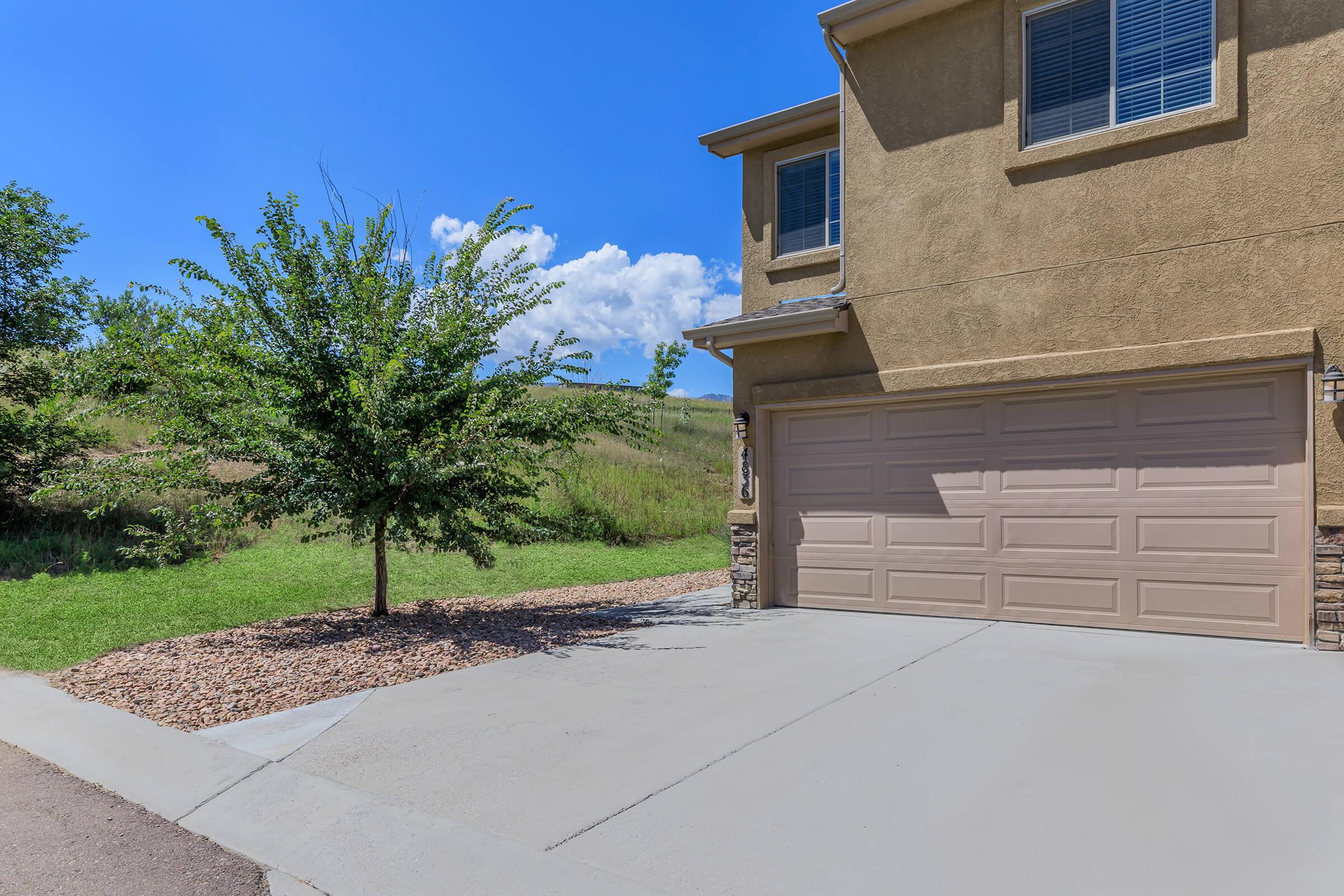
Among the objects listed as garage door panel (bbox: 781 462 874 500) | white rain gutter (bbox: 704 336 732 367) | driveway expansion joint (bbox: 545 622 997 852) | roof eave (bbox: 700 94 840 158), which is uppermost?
roof eave (bbox: 700 94 840 158)

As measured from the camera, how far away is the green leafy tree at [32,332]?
1378 cm

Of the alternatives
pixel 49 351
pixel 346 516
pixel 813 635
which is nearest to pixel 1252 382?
pixel 813 635

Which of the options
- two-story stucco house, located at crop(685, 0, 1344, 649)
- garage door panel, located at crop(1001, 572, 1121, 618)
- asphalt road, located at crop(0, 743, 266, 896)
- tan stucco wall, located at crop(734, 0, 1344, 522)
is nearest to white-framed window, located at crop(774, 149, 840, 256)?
two-story stucco house, located at crop(685, 0, 1344, 649)

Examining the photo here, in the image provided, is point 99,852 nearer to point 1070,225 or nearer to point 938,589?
point 938,589

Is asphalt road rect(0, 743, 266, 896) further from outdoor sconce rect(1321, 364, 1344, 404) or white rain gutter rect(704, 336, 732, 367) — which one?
outdoor sconce rect(1321, 364, 1344, 404)

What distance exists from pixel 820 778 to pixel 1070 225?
5767 mm

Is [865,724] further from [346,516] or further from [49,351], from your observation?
[49,351]

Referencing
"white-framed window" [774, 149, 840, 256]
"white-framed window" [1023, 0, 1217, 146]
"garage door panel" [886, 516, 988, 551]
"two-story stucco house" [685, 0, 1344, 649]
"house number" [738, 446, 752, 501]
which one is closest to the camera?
"two-story stucco house" [685, 0, 1344, 649]

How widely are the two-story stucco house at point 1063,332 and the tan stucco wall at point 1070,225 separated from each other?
0.02 m

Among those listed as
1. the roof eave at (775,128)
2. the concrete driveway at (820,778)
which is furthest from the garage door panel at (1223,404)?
the roof eave at (775,128)

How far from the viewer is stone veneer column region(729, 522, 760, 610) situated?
9070mm

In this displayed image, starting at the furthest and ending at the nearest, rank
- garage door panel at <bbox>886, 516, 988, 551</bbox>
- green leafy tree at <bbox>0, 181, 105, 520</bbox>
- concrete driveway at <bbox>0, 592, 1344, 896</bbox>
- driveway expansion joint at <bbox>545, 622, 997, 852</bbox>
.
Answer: green leafy tree at <bbox>0, 181, 105, 520</bbox>
garage door panel at <bbox>886, 516, 988, 551</bbox>
driveway expansion joint at <bbox>545, 622, 997, 852</bbox>
concrete driveway at <bbox>0, 592, 1344, 896</bbox>

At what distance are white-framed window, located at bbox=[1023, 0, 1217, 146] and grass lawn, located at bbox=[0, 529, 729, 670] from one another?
29.5 ft

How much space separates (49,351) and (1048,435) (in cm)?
1667
